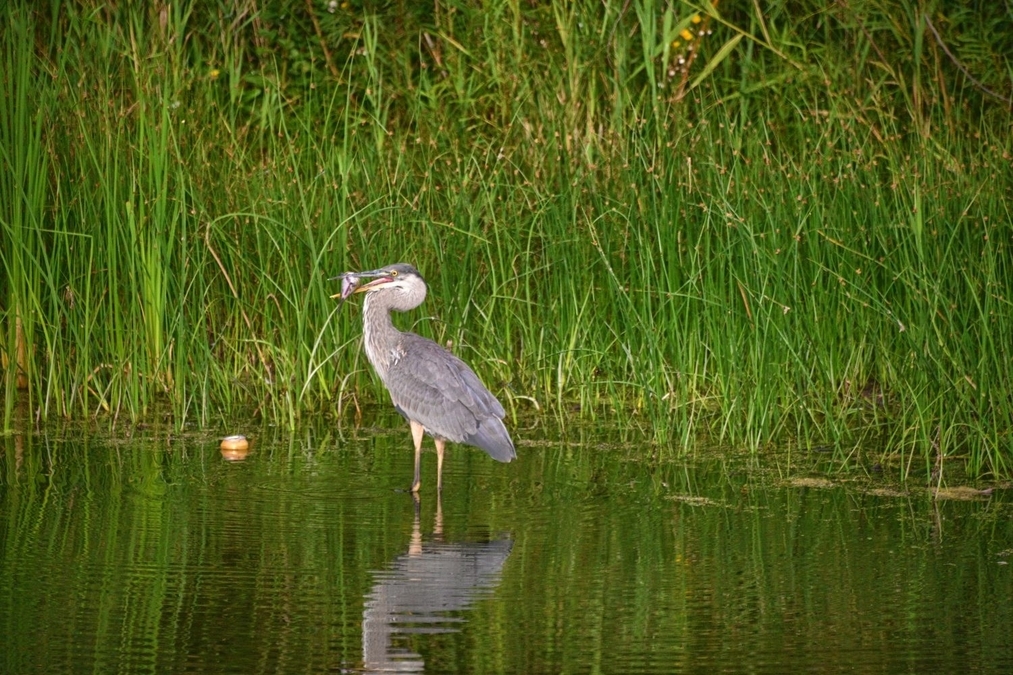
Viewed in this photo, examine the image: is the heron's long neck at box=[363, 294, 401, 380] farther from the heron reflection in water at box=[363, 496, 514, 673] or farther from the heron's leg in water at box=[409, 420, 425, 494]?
the heron reflection in water at box=[363, 496, 514, 673]

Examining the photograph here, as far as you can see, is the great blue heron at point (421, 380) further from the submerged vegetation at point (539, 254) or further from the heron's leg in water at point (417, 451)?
the submerged vegetation at point (539, 254)

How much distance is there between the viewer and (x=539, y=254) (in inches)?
341

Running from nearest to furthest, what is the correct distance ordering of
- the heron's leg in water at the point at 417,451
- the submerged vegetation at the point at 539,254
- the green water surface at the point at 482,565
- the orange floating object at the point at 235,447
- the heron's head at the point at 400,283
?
the green water surface at the point at 482,565 → the heron's leg in water at the point at 417,451 → the orange floating object at the point at 235,447 → the submerged vegetation at the point at 539,254 → the heron's head at the point at 400,283

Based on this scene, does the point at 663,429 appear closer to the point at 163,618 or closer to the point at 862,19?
the point at 163,618

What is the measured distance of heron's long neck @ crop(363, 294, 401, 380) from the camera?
23.8ft

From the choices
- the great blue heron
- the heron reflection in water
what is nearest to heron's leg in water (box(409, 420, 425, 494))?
the great blue heron

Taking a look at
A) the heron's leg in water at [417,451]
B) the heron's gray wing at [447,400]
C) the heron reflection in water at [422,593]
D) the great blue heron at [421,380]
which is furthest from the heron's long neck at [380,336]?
the heron reflection in water at [422,593]

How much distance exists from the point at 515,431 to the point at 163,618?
3.17m

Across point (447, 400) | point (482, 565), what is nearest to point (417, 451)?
point (447, 400)

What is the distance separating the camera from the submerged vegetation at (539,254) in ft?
23.6

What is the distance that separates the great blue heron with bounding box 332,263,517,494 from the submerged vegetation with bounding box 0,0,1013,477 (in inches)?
19.6

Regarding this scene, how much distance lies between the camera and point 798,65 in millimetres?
9516

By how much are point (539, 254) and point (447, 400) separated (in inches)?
82.0

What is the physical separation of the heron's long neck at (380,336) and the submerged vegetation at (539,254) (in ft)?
1.41
